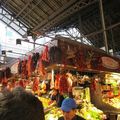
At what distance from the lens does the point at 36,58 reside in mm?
5086

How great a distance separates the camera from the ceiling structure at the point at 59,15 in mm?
12180

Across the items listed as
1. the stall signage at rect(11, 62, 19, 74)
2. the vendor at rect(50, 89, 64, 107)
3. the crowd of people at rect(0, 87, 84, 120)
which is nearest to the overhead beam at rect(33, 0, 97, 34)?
the stall signage at rect(11, 62, 19, 74)

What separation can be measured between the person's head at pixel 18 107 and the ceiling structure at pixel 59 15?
34.8ft

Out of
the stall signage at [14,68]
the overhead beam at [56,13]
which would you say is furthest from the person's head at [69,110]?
the overhead beam at [56,13]

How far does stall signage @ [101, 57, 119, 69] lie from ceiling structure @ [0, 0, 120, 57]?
542 centimetres

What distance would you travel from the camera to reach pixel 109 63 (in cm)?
572

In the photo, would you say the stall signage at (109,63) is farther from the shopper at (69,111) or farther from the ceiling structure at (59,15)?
the ceiling structure at (59,15)

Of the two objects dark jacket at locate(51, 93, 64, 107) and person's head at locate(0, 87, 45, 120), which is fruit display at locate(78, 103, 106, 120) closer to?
dark jacket at locate(51, 93, 64, 107)

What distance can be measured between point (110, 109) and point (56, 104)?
200cm

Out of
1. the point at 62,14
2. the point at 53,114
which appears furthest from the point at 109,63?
the point at 62,14

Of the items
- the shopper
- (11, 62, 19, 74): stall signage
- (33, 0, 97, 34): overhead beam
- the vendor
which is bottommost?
the shopper

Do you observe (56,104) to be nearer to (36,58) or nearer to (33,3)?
(36,58)

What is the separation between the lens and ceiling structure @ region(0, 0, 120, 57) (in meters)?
12.2

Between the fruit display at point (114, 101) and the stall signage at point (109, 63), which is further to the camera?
the fruit display at point (114, 101)
